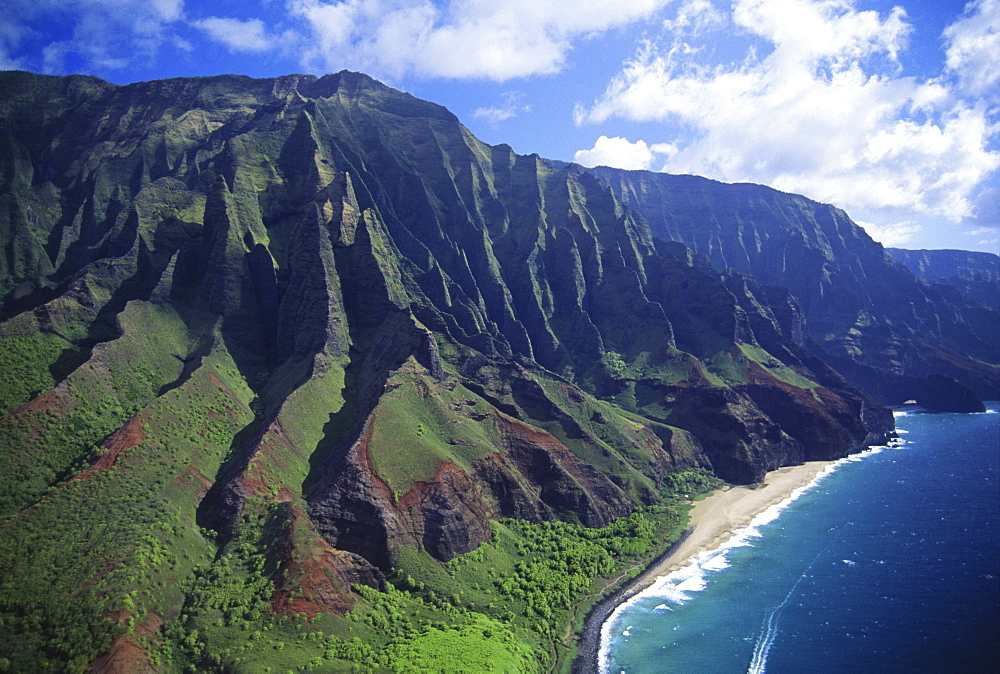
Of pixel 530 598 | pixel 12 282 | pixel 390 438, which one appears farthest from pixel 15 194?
pixel 530 598

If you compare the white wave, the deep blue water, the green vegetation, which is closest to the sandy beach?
the white wave

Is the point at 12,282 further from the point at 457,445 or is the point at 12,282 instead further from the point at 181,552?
the point at 457,445

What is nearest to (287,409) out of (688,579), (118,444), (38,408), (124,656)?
(118,444)

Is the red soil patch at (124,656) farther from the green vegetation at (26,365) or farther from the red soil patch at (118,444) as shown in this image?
the green vegetation at (26,365)

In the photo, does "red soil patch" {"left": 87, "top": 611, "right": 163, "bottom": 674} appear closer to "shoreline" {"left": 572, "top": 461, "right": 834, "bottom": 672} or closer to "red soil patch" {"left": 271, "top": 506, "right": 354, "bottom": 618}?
"red soil patch" {"left": 271, "top": 506, "right": 354, "bottom": 618}

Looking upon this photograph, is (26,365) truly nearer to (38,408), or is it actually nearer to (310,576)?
(38,408)

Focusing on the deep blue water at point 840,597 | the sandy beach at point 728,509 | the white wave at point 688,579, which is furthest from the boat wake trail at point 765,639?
the sandy beach at point 728,509

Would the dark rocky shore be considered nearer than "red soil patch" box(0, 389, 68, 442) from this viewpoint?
Yes
